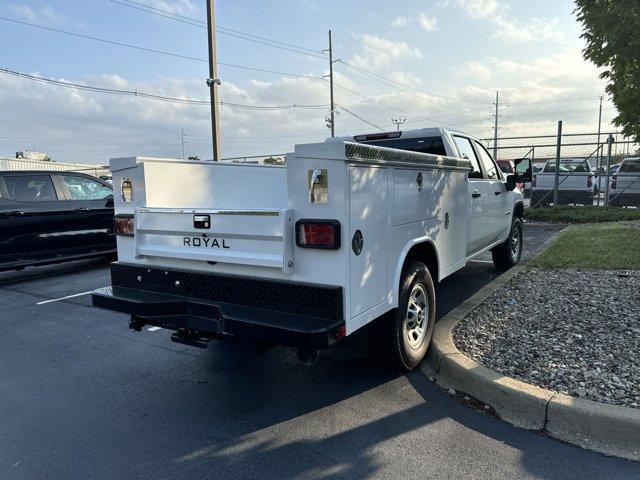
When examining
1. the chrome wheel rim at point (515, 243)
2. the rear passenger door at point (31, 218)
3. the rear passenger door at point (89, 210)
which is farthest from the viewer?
the rear passenger door at point (89, 210)

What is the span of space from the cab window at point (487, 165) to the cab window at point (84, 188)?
670cm

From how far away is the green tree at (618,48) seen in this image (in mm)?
4109

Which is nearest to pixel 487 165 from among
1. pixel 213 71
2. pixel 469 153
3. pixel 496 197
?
pixel 496 197

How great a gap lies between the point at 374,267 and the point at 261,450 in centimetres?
135

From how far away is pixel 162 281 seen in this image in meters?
3.83

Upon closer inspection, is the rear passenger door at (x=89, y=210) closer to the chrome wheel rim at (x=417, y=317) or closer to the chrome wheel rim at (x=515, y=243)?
the chrome wheel rim at (x=417, y=317)

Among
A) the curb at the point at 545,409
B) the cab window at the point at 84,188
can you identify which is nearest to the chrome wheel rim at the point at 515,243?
the curb at the point at 545,409

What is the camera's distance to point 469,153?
5.98 m

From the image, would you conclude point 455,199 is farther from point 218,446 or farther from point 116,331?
point 116,331

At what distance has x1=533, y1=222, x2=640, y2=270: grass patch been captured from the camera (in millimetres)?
7088

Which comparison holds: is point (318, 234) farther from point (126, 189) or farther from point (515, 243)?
point (515, 243)

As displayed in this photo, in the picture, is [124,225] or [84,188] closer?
[124,225]

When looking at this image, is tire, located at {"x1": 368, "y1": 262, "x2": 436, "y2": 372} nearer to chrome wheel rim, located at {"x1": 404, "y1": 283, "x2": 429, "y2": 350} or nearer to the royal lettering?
chrome wheel rim, located at {"x1": 404, "y1": 283, "x2": 429, "y2": 350}

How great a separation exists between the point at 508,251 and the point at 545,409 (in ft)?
14.9
